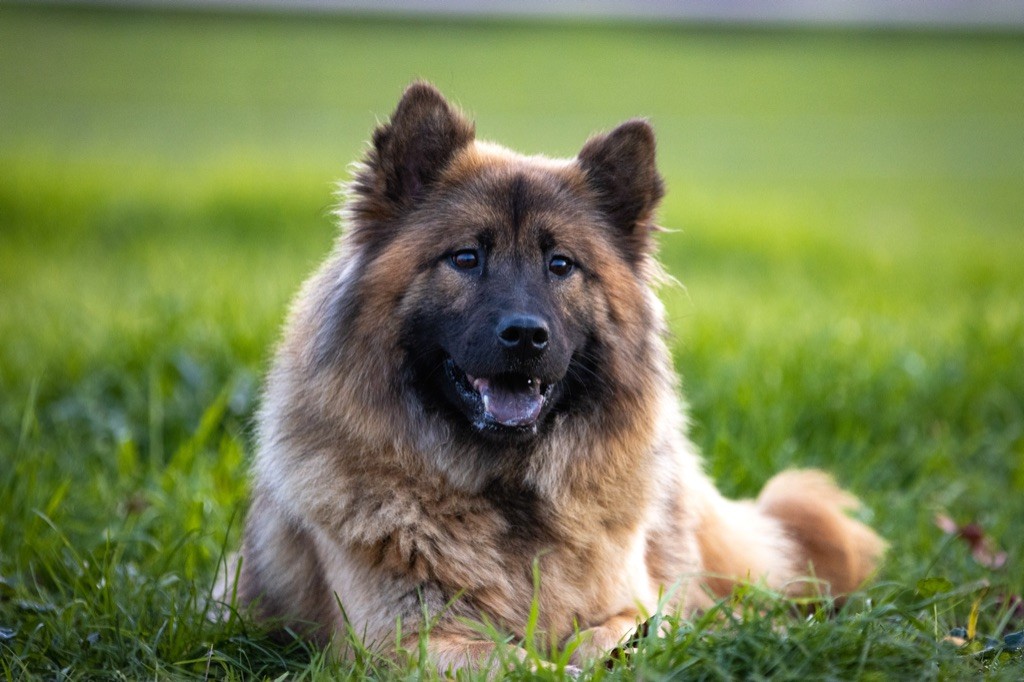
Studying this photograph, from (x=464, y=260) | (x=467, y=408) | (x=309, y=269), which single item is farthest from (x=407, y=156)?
(x=309, y=269)

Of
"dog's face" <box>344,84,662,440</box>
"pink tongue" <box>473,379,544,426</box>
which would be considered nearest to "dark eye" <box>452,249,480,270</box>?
"dog's face" <box>344,84,662,440</box>

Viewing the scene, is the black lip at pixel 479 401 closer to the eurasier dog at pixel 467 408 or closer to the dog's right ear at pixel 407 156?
the eurasier dog at pixel 467 408

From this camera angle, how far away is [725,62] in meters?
27.9

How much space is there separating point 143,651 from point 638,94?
21.3 metres

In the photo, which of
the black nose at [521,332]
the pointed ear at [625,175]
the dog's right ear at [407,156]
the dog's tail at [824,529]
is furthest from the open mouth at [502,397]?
the dog's tail at [824,529]

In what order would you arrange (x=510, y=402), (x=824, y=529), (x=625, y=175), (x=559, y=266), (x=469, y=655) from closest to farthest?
(x=469, y=655) → (x=510, y=402) → (x=559, y=266) → (x=625, y=175) → (x=824, y=529)

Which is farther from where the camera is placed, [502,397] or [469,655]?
[502,397]

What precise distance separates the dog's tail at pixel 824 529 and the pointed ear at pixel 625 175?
5.07 feet

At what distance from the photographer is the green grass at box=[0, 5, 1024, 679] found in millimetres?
3881

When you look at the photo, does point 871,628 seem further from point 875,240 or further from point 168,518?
point 875,240

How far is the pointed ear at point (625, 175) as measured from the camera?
4.31m

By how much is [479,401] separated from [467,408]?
0.06 metres

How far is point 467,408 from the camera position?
3.94 m

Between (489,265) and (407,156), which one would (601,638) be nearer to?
(489,265)
